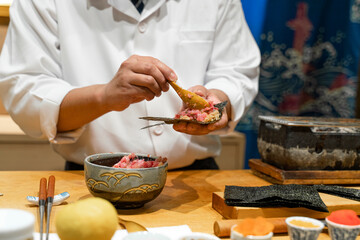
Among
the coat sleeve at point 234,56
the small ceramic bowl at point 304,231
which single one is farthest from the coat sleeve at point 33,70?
the small ceramic bowl at point 304,231

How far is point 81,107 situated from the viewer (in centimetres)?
161

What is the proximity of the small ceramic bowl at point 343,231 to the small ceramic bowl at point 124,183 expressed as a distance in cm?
49

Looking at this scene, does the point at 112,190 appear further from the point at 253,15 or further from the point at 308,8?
the point at 308,8

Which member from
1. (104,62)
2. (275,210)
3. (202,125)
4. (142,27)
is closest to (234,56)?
(142,27)

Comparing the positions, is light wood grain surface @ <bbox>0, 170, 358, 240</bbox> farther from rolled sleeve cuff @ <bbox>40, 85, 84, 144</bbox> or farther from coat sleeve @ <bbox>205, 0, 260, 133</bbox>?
coat sleeve @ <bbox>205, 0, 260, 133</bbox>

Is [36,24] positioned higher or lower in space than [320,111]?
higher

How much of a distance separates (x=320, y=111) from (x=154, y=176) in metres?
2.36

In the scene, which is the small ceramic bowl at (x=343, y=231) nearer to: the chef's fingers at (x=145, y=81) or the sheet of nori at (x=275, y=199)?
the sheet of nori at (x=275, y=199)

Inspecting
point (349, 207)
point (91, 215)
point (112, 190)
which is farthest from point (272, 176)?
point (91, 215)

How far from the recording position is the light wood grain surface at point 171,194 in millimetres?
1200

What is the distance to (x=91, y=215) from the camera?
833 millimetres

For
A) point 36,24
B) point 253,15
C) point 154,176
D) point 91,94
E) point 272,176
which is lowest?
point 272,176

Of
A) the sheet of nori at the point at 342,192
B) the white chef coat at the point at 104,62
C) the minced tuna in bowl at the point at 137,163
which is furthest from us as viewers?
the white chef coat at the point at 104,62

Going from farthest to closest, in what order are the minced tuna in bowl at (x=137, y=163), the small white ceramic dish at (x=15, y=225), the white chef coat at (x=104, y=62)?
the white chef coat at (x=104, y=62)
the minced tuna in bowl at (x=137, y=163)
the small white ceramic dish at (x=15, y=225)
